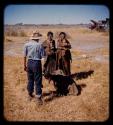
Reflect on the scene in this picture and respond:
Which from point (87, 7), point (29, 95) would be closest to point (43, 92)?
point (29, 95)

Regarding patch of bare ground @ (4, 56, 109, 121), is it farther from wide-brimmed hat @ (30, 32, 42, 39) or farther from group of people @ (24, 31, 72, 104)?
wide-brimmed hat @ (30, 32, 42, 39)

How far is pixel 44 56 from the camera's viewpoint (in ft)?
20.4

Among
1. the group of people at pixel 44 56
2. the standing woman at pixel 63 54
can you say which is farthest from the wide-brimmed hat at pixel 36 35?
the standing woman at pixel 63 54

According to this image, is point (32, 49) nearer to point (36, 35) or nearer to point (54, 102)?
point (36, 35)

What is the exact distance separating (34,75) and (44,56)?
259 mm

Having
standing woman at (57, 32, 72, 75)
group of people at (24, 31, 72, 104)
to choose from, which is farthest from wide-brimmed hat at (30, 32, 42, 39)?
standing woman at (57, 32, 72, 75)

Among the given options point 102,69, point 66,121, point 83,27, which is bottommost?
point 66,121

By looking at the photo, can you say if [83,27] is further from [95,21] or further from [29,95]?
[29,95]

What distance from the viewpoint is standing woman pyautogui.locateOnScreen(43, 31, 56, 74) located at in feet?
20.3

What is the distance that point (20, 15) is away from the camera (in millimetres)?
6137

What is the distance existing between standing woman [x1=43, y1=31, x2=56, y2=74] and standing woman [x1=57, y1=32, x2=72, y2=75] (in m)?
0.06

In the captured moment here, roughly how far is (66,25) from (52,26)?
17cm

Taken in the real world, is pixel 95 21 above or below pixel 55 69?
above

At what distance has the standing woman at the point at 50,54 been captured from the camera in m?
6.19
